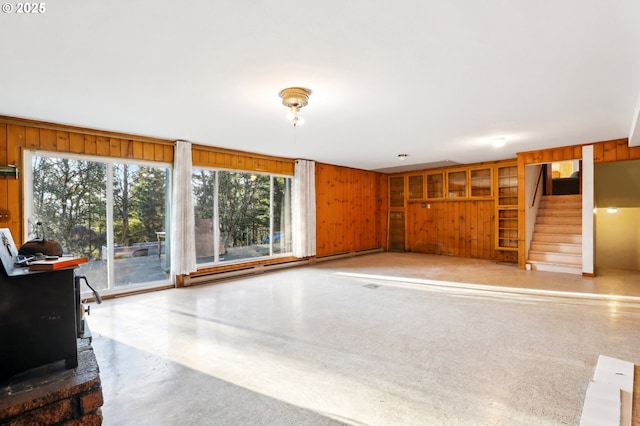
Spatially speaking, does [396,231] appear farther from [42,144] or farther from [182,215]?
[42,144]

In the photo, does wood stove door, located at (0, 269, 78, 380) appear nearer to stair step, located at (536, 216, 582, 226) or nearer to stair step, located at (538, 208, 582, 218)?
stair step, located at (536, 216, 582, 226)

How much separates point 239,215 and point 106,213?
227cm

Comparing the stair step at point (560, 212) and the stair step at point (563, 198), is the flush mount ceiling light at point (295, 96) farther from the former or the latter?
the stair step at point (563, 198)

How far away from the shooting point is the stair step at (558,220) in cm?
698

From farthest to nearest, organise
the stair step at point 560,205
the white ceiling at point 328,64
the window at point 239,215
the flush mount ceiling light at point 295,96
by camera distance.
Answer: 1. the stair step at point 560,205
2. the window at point 239,215
3. the flush mount ceiling light at point 295,96
4. the white ceiling at point 328,64

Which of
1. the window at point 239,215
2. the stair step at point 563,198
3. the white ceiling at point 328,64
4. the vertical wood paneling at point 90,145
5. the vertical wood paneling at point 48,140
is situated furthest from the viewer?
the stair step at point 563,198

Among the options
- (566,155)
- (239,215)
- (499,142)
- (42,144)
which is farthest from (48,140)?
(566,155)

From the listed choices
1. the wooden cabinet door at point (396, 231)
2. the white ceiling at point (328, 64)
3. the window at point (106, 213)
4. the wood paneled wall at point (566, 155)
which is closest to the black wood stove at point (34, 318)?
the white ceiling at point (328, 64)

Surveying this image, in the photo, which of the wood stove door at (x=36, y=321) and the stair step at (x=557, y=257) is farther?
the stair step at (x=557, y=257)

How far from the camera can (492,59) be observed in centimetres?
251

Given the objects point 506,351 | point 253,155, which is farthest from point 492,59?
point 253,155

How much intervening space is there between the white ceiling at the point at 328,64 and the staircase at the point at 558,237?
2864 mm

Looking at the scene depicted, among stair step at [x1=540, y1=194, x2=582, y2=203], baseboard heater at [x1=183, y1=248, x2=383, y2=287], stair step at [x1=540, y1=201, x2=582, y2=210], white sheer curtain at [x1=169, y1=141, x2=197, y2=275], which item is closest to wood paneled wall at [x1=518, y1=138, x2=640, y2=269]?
stair step at [x1=540, y1=201, x2=582, y2=210]

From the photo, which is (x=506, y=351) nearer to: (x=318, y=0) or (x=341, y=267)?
(x=318, y=0)
